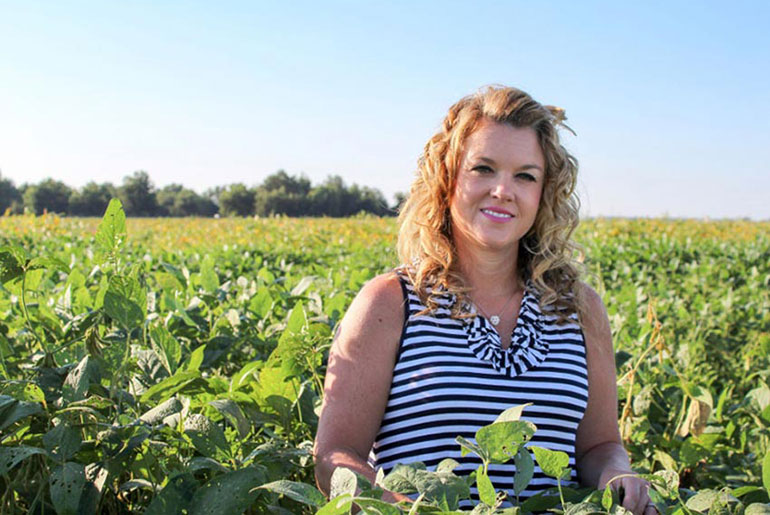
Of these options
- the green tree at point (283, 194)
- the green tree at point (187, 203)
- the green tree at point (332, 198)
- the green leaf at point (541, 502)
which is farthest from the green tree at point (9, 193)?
the green leaf at point (541, 502)

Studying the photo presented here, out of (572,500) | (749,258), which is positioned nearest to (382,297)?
(572,500)

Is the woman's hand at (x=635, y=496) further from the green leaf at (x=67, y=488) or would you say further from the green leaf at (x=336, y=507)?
the green leaf at (x=67, y=488)

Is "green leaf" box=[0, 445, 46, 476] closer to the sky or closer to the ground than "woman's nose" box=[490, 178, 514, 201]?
closer to the ground

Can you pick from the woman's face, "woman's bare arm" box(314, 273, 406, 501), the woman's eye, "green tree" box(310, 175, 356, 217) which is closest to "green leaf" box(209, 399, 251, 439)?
"woman's bare arm" box(314, 273, 406, 501)

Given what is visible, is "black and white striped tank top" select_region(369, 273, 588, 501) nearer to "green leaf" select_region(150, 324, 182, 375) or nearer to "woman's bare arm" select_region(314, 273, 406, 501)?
"woman's bare arm" select_region(314, 273, 406, 501)

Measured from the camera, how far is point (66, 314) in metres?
1.91

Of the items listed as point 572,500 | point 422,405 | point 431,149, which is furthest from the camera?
point 431,149

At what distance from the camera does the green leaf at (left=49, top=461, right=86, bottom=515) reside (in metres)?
1.00

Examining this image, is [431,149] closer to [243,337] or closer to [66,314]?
[243,337]

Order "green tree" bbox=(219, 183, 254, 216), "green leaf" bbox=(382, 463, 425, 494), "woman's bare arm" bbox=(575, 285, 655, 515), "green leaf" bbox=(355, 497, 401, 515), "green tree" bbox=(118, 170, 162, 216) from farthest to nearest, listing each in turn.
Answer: "green tree" bbox=(219, 183, 254, 216) < "green tree" bbox=(118, 170, 162, 216) < "woman's bare arm" bbox=(575, 285, 655, 515) < "green leaf" bbox=(382, 463, 425, 494) < "green leaf" bbox=(355, 497, 401, 515)

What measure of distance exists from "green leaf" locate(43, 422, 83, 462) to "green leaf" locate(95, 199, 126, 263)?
28cm

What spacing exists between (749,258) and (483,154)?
913 cm

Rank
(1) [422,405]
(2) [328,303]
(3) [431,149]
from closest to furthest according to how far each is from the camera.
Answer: (1) [422,405]
(3) [431,149]
(2) [328,303]

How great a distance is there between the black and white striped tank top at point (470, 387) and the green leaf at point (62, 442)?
2.89 ft
